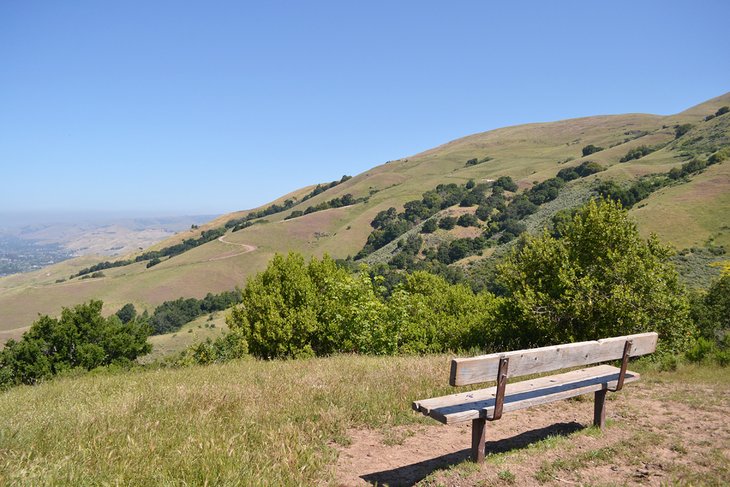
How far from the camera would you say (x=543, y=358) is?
4863mm

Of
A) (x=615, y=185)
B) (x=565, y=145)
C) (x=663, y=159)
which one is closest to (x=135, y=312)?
(x=615, y=185)

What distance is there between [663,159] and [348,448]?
106616 mm

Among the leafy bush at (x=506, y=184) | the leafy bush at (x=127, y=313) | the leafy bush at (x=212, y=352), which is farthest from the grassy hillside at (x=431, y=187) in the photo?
the leafy bush at (x=212, y=352)

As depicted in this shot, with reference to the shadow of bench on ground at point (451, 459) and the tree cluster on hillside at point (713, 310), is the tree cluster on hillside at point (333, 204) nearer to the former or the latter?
the tree cluster on hillside at point (713, 310)

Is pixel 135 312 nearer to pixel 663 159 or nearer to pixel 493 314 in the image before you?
pixel 493 314

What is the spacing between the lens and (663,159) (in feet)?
292

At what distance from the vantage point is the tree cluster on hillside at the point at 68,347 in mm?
22250

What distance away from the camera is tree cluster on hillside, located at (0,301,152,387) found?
22250mm

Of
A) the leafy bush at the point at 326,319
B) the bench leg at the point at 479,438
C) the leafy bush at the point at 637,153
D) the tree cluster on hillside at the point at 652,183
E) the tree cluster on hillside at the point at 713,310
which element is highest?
the leafy bush at the point at 637,153

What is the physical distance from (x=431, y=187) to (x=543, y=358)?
120 metres

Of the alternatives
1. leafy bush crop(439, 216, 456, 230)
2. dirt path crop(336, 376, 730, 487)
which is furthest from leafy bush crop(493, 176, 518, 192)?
dirt path crop(336, 376, 730, 487)

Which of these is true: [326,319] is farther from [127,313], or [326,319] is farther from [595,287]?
[127,313]

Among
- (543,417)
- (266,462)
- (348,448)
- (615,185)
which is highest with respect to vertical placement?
(615,185)

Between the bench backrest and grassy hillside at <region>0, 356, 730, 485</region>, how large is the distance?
0.99 metres
